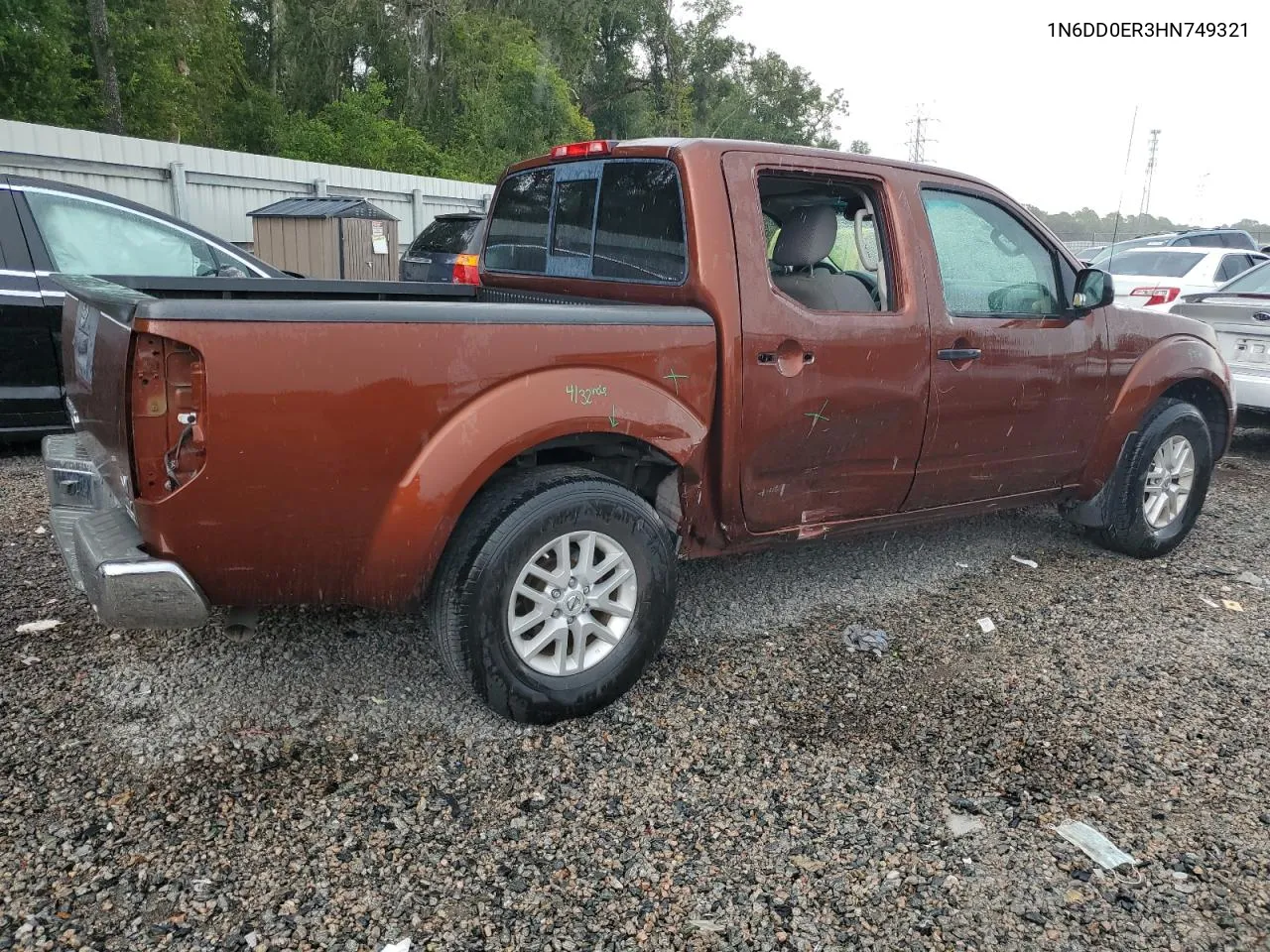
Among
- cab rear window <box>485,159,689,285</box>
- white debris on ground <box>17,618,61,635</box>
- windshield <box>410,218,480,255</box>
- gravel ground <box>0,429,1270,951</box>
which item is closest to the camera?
gravel ground <box>0,429,1270,951</box>

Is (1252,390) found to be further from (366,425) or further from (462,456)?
(366,425)

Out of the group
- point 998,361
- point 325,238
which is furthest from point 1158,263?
point 325,238

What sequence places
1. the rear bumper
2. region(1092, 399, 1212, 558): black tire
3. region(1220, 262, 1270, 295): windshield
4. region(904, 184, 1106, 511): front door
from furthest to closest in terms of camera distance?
region(1220, 262, 1270, 295): windshield
the rear bumper
region(1092, 399, 1212, 558): black tire
region(904, 184, 1106, 511): front door

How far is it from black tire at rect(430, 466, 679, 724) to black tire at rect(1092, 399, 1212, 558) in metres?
2.74

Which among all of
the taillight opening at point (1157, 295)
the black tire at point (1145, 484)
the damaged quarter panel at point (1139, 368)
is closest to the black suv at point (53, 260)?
the damaged quarter panel at point (1139, 368)

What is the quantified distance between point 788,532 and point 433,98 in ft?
87.1

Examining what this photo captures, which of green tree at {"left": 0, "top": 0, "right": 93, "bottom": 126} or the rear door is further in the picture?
green tree at {"left": 0, "top": 0, "right": 93, "bottom": 126}

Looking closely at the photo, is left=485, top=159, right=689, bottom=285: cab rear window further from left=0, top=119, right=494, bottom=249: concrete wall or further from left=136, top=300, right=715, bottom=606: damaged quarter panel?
left=0, top=119, right=494, bottom=249: concrete wall

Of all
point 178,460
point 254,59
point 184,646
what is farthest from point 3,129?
point 254,59

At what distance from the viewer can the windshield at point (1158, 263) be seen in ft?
39.5

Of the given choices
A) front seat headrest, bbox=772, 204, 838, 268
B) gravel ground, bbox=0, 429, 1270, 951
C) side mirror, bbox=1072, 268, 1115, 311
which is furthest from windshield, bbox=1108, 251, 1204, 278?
front seat headrest, bbox=772, 204, 838, 268

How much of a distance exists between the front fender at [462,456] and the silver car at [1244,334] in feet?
20.6

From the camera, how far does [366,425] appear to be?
8.39ft

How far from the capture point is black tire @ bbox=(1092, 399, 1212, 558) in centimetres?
469
